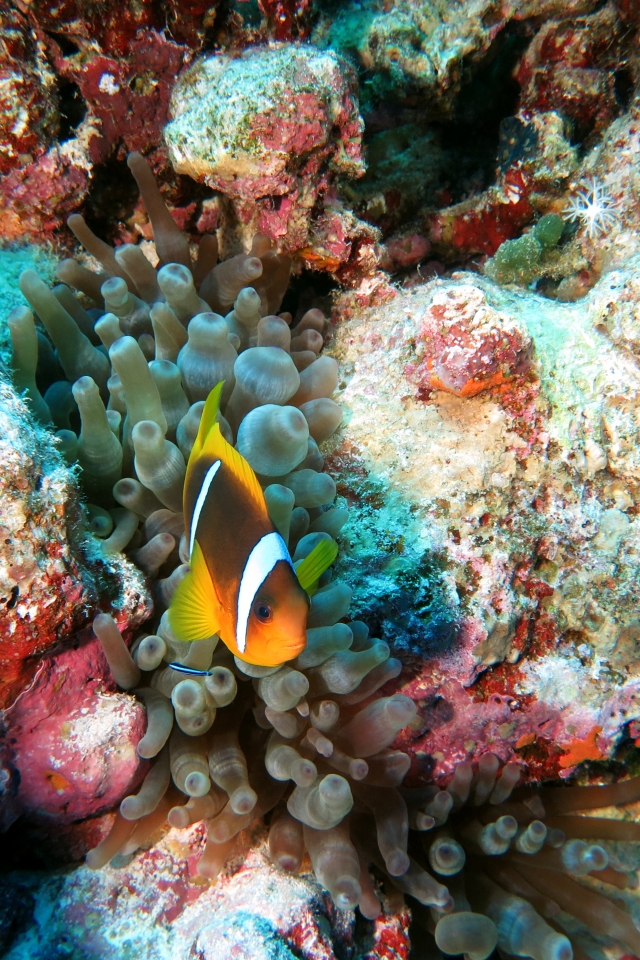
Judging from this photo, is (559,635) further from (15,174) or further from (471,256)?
(15,174)

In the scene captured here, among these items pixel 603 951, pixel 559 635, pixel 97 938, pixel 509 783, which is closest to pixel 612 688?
pixel 559 635

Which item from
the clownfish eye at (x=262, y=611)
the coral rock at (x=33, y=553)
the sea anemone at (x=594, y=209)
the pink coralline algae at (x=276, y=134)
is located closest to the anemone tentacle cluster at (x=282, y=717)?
the coral rock at (x=33, y=553)

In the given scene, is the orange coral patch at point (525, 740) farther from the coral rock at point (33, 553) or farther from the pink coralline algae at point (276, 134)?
the pink coralline algae at point (276, 134)

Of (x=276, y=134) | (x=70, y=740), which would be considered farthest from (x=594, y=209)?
(x=70, y=740)

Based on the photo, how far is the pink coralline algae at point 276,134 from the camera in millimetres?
2359

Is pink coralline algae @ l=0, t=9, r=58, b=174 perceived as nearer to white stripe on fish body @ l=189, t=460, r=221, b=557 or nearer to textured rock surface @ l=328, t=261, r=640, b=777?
textured rock surface @ l=328, t=261, r=640, b=777

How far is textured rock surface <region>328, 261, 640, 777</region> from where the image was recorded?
1.95 meters

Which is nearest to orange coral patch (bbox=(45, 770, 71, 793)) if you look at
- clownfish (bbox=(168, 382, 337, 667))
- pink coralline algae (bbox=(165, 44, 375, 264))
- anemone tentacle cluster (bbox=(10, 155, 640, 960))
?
anemone tentacle cluster (bbox=(10, 155, 640, 960))

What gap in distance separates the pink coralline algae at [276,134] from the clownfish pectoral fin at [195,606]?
1.72 meters

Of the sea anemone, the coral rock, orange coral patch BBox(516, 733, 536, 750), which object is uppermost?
the sea anemone

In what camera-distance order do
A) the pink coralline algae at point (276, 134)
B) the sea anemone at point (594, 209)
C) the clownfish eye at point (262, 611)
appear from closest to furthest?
1. the clownfish eye at point (262, 611)
2. the pink coralline algae at point (276, 134)
3. the sea anemone at point (594, 209)

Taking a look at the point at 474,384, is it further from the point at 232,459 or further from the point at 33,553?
the point at 33,553

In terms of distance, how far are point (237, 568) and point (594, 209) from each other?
8.73 ft

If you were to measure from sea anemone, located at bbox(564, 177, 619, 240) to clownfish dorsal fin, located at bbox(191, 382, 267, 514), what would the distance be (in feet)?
7.75
